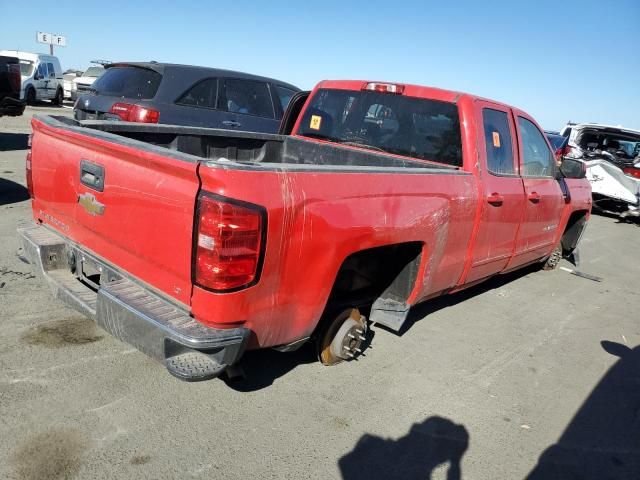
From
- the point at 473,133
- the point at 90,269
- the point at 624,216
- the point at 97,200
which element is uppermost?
the point at 473,133

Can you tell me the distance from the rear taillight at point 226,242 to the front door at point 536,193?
308 centimetres

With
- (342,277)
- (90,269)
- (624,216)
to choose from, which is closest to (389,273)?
(342,277)

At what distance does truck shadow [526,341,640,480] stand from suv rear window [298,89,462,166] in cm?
194

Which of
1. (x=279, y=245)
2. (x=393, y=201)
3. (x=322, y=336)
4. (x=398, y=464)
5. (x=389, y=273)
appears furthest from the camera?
(x=389, y=273)

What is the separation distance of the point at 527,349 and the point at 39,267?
11.9ft

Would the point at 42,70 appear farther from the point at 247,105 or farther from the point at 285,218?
the point at 285,218

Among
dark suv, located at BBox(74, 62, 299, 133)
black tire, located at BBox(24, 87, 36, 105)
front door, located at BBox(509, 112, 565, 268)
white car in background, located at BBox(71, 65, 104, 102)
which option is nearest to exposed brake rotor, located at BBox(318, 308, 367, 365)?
front door, located at BBox(509, 112, 565, 268)

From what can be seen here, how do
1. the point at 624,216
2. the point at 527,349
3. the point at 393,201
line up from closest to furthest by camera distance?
the point at 393,201 < the point at 527,349 < the point at 624,216

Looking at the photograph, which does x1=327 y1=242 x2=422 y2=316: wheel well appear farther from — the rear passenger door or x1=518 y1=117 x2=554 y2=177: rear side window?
the rear passenger door

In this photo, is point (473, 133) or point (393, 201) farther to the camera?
point (473, 133)

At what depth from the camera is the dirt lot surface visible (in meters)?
2.54

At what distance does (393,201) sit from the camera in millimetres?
3008

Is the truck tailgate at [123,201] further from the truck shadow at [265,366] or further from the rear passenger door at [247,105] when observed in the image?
the rear passenger door at [247,105]

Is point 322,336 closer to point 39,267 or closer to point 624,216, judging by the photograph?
point 39,267
